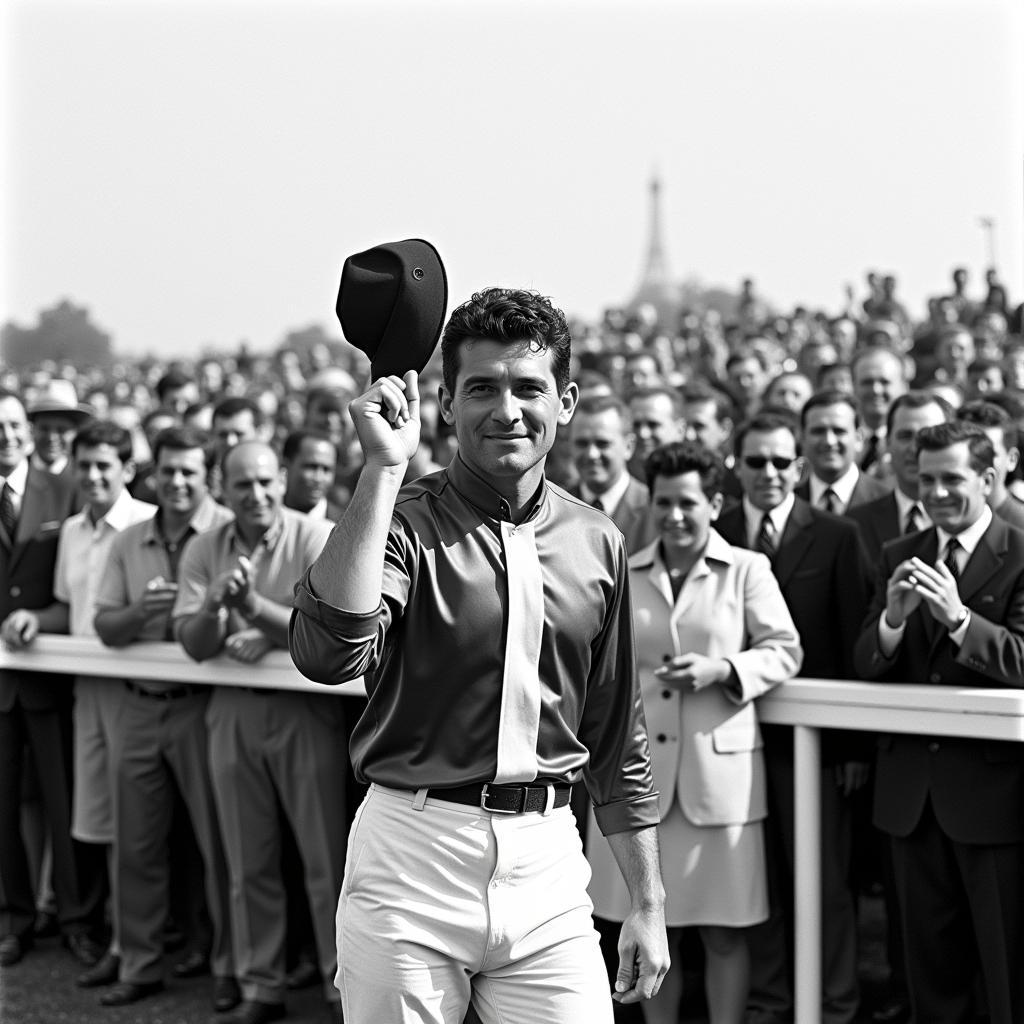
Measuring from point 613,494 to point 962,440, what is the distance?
181 cm

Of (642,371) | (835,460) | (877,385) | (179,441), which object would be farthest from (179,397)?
(835,460)

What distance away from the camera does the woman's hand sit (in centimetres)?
463

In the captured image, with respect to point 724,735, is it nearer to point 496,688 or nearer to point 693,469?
point 693,469

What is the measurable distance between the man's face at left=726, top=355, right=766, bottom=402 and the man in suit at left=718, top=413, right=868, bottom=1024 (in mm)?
3987

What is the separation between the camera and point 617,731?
9.84 ft

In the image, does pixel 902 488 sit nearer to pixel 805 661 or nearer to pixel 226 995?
pixel 805 661

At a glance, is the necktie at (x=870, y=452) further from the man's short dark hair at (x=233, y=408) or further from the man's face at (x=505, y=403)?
the man's face at (x=505, y=403)

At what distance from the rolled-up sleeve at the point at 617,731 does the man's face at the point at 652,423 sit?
13.5ft

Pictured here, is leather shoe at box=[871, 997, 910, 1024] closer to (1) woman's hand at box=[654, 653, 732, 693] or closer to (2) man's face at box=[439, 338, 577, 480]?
(1) woman's hand at box=[654, 653, 732, 693]

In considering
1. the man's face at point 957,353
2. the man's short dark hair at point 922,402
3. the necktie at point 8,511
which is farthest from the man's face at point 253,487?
the man's face at point 957,353

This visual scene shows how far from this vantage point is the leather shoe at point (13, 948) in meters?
6.04

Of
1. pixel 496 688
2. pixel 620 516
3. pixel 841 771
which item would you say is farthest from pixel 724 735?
pixel 496 688

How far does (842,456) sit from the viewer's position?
6.23 m

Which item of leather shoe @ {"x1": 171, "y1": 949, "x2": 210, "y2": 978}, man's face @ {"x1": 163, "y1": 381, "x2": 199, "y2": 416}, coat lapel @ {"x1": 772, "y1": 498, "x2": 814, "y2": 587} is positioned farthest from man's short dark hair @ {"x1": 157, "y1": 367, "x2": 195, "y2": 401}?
coat lapel @ {"x1": 772, "y1": 498, "x2": 814, "y2": 587}
